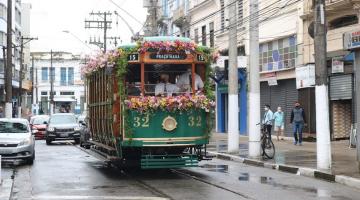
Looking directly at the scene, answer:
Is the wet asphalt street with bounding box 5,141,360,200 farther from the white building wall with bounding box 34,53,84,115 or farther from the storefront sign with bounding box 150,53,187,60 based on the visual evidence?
the white building wall with bounding box 34,53,84,115

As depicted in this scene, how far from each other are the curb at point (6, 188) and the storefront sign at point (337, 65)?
14974 mm

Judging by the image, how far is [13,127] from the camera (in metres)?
19.0

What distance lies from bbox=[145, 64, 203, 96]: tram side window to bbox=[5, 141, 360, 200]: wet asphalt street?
2.14 m

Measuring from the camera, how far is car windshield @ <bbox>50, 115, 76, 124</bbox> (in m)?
31.2

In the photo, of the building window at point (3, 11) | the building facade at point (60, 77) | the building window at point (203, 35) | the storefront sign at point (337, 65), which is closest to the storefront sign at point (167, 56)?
the storefront sign at point (337, 65)

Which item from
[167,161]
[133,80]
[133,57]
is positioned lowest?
[167,161]

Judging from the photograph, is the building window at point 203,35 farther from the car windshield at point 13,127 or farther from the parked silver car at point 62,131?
the car windshield at point 13,127

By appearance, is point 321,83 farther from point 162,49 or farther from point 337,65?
point 337,65

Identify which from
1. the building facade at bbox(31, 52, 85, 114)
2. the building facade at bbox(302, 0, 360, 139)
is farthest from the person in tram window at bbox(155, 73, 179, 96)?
the building facade at bbox(31, 52, 85, 114)

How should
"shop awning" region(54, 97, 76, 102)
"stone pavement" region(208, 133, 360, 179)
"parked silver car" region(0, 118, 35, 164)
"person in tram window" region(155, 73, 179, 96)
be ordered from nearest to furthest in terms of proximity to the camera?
Answer: 1. "person in tram window" region(155, 73, 179, 96)
2. "stone pavement" region(208, 133, 360, 179)
3. "parked silver car" region(0, 118, 35, 164)
4. "shop awning" region(54, 97, 76, 102)

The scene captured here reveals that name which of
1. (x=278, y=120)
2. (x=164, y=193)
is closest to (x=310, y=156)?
(x=278, y=120)

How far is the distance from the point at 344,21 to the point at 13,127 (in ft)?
45.3

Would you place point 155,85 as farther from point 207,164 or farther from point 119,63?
point 207,164

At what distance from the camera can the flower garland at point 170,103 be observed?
1398cm
